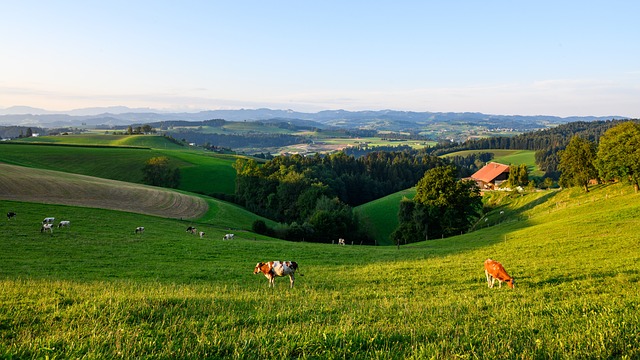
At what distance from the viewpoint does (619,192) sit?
2277 inches

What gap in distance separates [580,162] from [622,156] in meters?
10.9

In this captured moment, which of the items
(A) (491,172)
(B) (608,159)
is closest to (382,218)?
(B) (608,159)

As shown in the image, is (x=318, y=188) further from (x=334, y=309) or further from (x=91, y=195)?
(x=334, y=309)

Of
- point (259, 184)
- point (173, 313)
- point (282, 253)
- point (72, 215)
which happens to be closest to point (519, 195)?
point (259, 184)

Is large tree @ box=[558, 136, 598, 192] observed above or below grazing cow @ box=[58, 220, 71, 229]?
above

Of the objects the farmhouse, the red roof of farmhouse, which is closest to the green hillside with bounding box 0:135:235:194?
the farmhouse

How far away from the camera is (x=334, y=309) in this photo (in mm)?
11961

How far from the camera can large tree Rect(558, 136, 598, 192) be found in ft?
213

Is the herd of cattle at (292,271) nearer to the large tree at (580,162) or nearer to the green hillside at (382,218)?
the large tree at (580,162)

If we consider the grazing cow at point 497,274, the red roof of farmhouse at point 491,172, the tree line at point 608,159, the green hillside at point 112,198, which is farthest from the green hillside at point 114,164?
the grazing cow at point 497,274

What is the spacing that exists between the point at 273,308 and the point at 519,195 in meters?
83.4

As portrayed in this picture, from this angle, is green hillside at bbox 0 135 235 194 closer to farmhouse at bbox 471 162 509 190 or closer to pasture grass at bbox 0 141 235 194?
pasture grass at bbox 0 141 235 194

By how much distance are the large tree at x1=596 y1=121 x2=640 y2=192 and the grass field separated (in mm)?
29765

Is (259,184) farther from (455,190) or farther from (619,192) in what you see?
(619,192)
